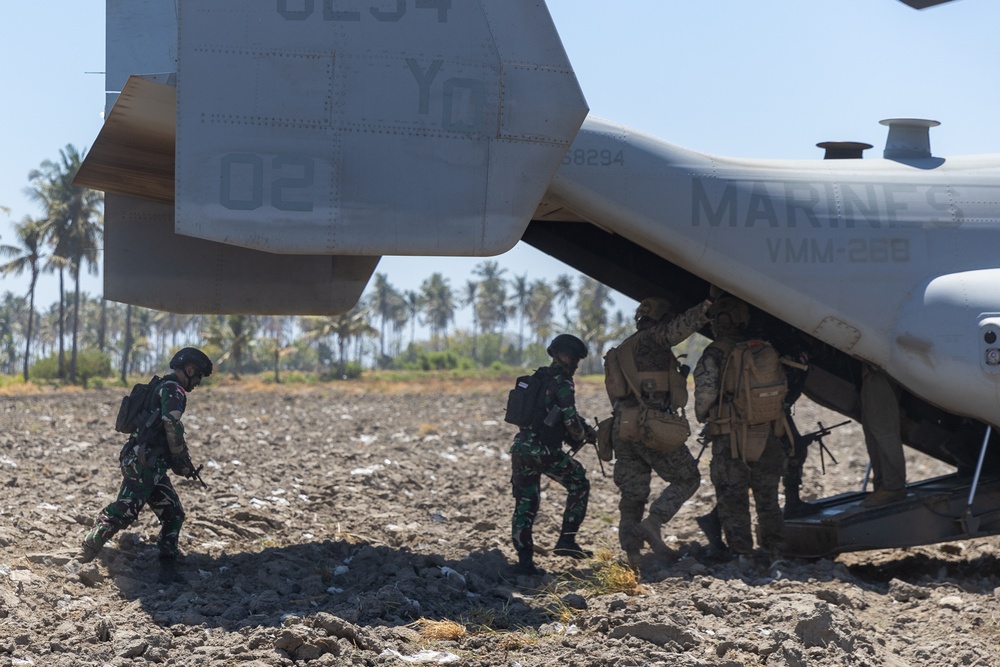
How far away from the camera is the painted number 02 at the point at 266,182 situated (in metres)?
6.77

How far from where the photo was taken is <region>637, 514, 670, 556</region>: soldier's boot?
808 cm

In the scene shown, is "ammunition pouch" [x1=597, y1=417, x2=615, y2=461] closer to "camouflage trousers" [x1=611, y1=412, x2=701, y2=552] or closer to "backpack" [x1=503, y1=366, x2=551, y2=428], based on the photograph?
"camouflage trousers" [x1=611, y1=412, x2=701, y2=552]

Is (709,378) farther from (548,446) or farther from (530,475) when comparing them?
(530,475)

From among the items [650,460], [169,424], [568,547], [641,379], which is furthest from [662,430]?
[169,424]

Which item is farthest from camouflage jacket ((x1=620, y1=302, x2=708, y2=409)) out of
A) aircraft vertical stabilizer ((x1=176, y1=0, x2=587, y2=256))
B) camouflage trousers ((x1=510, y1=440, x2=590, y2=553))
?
aircraft vertical stabilizer ((x1=176, y1=0, x2=587, y2=256))

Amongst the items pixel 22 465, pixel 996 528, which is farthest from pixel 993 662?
pixel 22 465

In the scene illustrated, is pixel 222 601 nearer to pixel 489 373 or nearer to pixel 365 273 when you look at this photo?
pixel 365 273

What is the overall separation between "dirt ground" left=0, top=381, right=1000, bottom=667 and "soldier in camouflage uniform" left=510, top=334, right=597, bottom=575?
14.7 inches

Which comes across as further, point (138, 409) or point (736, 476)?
point (736, 476)

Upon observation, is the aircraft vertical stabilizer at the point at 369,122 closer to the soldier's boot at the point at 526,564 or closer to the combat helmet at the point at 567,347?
the combat helmet at the point at 567,347

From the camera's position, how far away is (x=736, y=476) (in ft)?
27.0

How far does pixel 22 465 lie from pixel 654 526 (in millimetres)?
8248

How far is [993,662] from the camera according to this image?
5754 mm

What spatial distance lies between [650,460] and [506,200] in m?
2.53
